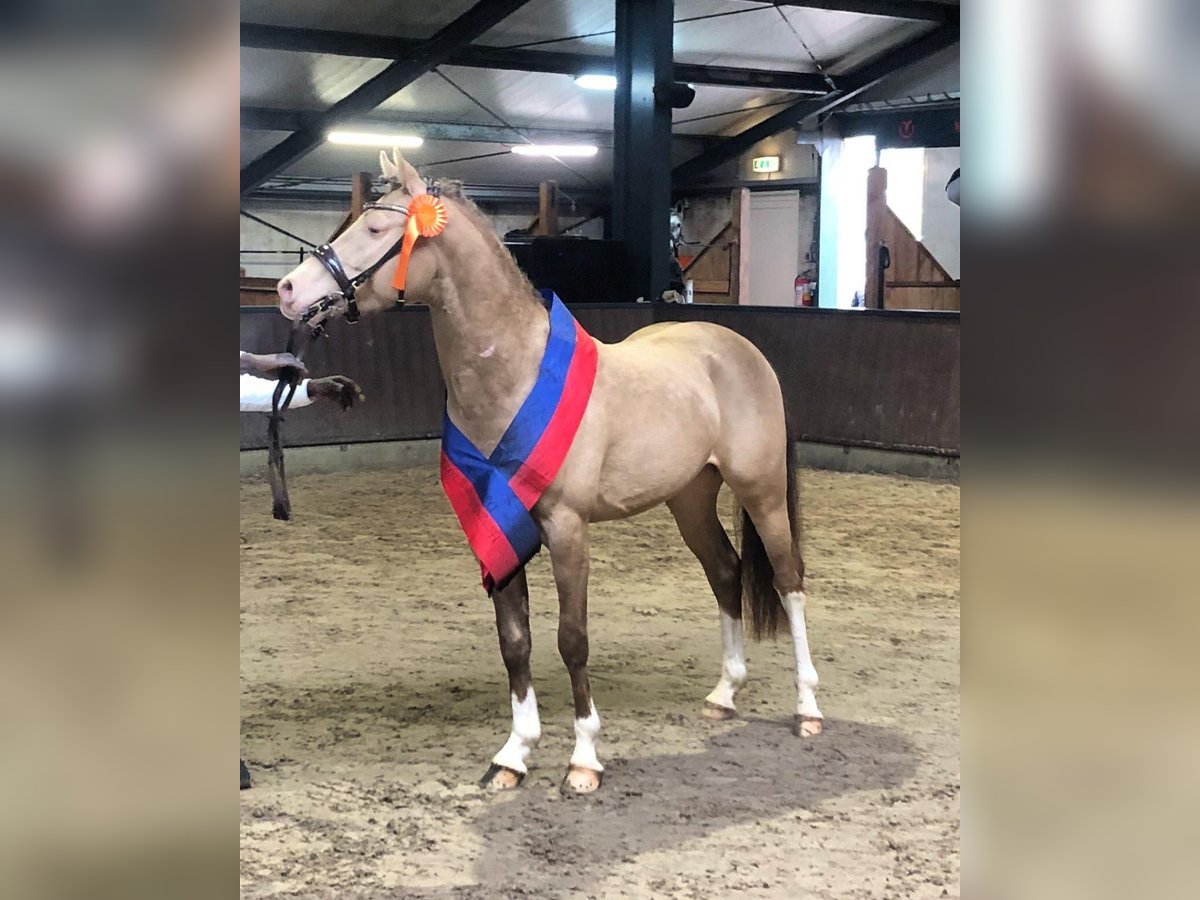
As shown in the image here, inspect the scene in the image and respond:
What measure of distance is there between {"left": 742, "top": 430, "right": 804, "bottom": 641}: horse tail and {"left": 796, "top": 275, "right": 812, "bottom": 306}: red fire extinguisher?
39.4 feet

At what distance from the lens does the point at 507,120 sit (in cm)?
1501

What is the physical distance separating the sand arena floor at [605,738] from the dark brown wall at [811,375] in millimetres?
2000

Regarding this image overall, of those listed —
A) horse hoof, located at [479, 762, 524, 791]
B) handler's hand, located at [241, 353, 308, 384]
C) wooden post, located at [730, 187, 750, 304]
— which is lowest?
horse hoof, located at [479, 762, 524, 791]

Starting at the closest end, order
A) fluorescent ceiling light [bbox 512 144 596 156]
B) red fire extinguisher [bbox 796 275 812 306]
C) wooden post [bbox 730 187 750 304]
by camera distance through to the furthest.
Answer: wooden post [bbox 730 187 750 304] < red fire extinguisher [bbox 796 275 812 306] < fluorescent ceiling light [bbox 512 144 596 156]

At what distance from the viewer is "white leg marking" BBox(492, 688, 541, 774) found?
3.19m

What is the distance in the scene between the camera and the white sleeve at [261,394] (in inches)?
153

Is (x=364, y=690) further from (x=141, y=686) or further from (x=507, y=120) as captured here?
(x=507, y=120)

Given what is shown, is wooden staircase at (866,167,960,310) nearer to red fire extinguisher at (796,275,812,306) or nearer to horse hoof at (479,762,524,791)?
red fire extinguisher at (796,275,812,306)

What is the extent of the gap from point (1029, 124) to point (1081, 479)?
18 cm

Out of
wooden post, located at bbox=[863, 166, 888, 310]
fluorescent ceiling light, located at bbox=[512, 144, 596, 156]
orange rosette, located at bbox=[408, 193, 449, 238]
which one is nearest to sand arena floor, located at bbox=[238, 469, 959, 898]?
orange rosette, located at bbox=[408, 193, 449, 238]

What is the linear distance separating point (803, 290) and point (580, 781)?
1324cm

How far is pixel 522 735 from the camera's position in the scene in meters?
3.21

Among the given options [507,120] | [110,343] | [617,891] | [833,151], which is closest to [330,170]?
[507,120]

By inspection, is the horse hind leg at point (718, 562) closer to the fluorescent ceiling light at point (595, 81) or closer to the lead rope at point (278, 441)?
the lead rope at point (278, 441)
